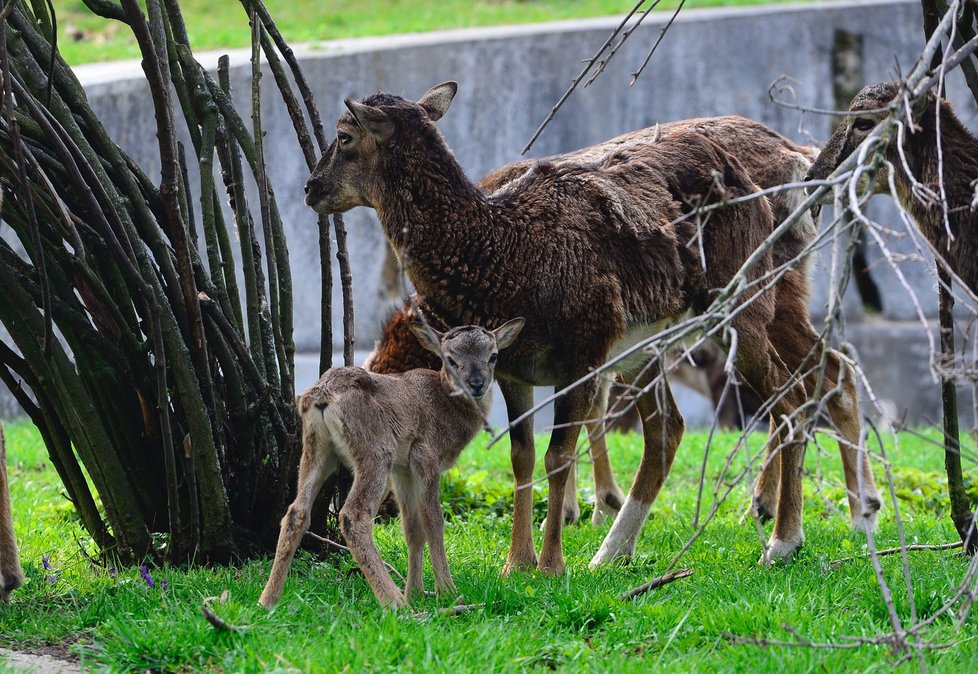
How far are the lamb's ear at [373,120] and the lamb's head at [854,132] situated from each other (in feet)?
7.35

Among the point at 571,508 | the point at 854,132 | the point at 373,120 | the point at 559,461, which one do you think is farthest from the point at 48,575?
the point at 854,132

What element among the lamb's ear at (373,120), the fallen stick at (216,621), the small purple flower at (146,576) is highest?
the lamb's ear at (373,120)

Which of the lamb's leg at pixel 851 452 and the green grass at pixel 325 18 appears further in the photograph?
the green grass at pixel 325 18

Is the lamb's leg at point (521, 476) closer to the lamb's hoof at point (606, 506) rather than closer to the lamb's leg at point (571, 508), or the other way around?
the lamb's leg at point (571, 508)

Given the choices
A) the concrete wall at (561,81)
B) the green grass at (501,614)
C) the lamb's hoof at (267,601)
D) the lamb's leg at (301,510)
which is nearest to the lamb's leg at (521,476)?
the green grass at (501,614)

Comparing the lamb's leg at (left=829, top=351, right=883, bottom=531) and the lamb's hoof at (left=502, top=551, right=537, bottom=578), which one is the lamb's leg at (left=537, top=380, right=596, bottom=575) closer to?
the lamb's hoof at (left=502, top=551, right=537, bottom=578)

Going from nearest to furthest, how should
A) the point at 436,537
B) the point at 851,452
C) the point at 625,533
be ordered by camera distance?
1. the point at 436,537
2. the point at 625,533
3. the point at 851,452

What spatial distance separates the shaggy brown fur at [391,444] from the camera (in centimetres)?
493

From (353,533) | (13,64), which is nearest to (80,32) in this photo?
(13,64)

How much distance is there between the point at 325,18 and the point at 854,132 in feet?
50.7

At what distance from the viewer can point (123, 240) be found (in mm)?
5270

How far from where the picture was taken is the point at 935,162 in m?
5.96

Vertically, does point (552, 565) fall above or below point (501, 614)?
below

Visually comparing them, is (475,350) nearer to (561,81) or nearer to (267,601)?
(267,601)
